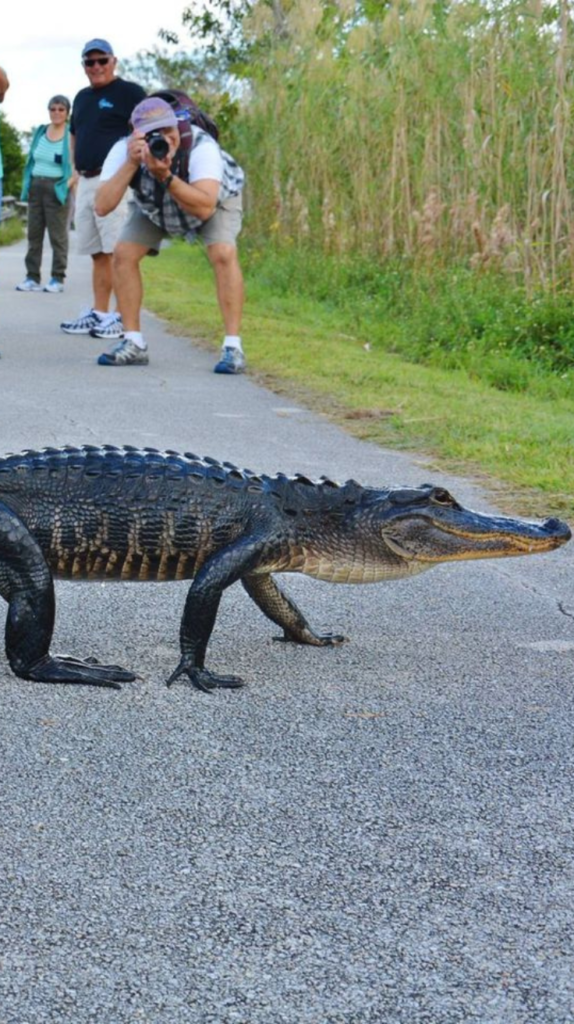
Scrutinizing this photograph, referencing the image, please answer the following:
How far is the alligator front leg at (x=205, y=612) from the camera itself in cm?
337

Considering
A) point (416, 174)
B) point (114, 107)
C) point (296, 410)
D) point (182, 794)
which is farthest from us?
point (416, 174)

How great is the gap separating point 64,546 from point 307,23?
1451 cm

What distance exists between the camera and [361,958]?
82.5 inches

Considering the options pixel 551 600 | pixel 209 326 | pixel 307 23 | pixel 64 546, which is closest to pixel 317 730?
pixel 64 546

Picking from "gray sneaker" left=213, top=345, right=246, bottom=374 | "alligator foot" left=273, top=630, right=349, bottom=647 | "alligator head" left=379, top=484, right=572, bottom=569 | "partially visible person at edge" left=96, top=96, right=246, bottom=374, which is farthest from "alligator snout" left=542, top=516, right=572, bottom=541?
"gray sneaker" left=213, top=345, right=246, bottom=374

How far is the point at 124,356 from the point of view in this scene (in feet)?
30.8

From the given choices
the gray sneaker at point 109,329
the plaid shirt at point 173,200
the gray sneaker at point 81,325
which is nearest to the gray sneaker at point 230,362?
the plaid shirt at point 173,200

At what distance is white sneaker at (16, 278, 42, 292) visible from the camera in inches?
627

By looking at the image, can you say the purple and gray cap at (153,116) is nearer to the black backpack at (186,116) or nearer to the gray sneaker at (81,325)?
the black backpack at (186,116)

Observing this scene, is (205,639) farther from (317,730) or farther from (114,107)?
(114,107)

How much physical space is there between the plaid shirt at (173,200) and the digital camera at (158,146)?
300 millimetres

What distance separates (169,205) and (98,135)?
2086mm

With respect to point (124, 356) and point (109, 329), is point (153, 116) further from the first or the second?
point (109, 329)

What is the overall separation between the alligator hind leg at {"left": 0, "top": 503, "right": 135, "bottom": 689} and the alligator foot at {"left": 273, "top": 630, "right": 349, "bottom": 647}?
1.88 ft
